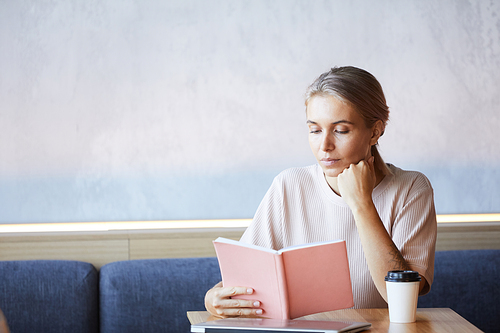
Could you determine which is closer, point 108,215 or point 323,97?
point 323,97

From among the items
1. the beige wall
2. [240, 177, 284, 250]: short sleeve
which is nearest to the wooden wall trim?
the beige wall

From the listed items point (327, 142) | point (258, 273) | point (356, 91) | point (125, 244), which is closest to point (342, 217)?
point (327, 142)

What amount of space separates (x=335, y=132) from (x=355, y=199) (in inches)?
7.8

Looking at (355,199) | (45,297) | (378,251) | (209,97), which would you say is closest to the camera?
(378,251)

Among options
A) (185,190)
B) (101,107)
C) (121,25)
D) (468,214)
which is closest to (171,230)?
(185,190)

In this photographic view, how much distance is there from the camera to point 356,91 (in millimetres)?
1359

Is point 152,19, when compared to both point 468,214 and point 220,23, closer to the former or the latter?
point 220,23

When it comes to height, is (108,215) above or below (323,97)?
below

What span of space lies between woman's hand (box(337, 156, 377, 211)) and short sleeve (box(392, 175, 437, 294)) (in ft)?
0.40

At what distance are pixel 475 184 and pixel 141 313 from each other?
5.13ft

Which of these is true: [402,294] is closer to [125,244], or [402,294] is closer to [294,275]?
[294,275]

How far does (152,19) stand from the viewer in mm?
2111

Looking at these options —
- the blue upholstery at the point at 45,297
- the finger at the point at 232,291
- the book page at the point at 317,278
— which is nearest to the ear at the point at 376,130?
the book page at the point at 317,278

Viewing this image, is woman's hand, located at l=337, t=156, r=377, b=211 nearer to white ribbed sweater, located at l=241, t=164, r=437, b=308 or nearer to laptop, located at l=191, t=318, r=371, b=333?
white ribbed sweater, located at l=241, t=164, r=437, b=308
